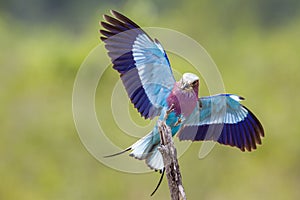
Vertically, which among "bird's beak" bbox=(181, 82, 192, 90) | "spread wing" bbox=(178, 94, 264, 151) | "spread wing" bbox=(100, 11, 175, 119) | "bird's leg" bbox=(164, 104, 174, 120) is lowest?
"spread wing" bbox=(178, 94, 264, 151)

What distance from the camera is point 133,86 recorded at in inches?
146

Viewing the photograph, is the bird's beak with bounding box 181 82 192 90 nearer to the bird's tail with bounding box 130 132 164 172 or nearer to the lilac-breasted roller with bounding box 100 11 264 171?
the lilac-breasted roller with bounding box 100 11 264 171

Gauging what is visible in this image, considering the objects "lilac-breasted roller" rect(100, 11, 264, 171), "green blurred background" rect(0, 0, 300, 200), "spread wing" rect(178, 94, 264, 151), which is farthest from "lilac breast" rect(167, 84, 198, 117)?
"green blurred background" rect(0, 0, 300, 200)

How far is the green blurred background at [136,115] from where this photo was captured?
251 inches

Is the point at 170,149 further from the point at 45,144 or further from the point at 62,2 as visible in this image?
the point at 62,2

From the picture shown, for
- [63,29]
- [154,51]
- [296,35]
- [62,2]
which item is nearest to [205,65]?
[154,51]

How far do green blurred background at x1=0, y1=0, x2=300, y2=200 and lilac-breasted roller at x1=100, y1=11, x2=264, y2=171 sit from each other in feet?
7.88

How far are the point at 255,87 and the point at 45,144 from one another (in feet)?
7.58

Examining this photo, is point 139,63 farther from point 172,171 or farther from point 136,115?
point 136,115

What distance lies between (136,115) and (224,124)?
7.67 ft

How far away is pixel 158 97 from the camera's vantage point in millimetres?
3760

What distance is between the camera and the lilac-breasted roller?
3.60 metres

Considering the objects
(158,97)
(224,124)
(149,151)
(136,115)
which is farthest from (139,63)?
(136,115)

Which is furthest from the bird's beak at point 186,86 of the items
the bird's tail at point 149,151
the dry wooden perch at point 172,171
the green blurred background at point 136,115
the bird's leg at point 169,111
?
the green blurred background at point 136,115
